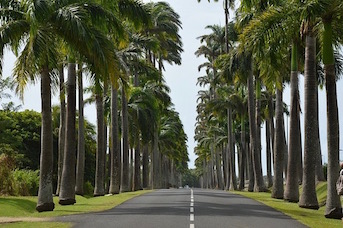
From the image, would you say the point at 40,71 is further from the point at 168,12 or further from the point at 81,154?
the point at 168,12

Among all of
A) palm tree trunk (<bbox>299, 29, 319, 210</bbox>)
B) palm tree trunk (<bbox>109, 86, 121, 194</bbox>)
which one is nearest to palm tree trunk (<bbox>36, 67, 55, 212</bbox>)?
palm tree trunk (<bbox>299, 29, 319, 210</bbox>)

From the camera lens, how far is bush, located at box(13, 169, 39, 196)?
3344cm

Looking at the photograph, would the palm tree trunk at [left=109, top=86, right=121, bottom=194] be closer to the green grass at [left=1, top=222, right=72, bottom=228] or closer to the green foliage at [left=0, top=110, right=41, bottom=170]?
the green foliage at [left=0, top=110, right=41, bottom=170]

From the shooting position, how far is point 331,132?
69.0 ft

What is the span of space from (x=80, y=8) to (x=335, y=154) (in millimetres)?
11161

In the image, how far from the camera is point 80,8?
21641 millimetres

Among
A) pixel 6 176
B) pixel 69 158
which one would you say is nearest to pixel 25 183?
pixel 6 176

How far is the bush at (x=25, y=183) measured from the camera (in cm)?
3344

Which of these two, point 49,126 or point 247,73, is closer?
point 49,126

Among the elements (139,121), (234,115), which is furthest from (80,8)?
(234,115)

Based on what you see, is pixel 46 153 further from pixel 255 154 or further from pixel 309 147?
pixel 255 154

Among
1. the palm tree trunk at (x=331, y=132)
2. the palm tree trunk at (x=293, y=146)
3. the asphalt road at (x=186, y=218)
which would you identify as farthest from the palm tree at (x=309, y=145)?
the palm tree trunk at (x=293, y=146)

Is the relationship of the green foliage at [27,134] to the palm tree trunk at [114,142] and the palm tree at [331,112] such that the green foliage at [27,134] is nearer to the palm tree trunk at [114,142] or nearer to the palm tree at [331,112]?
the palm tree trunk at [114,142]

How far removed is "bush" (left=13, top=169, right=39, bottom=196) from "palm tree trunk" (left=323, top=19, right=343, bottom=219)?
1909 centimetres
